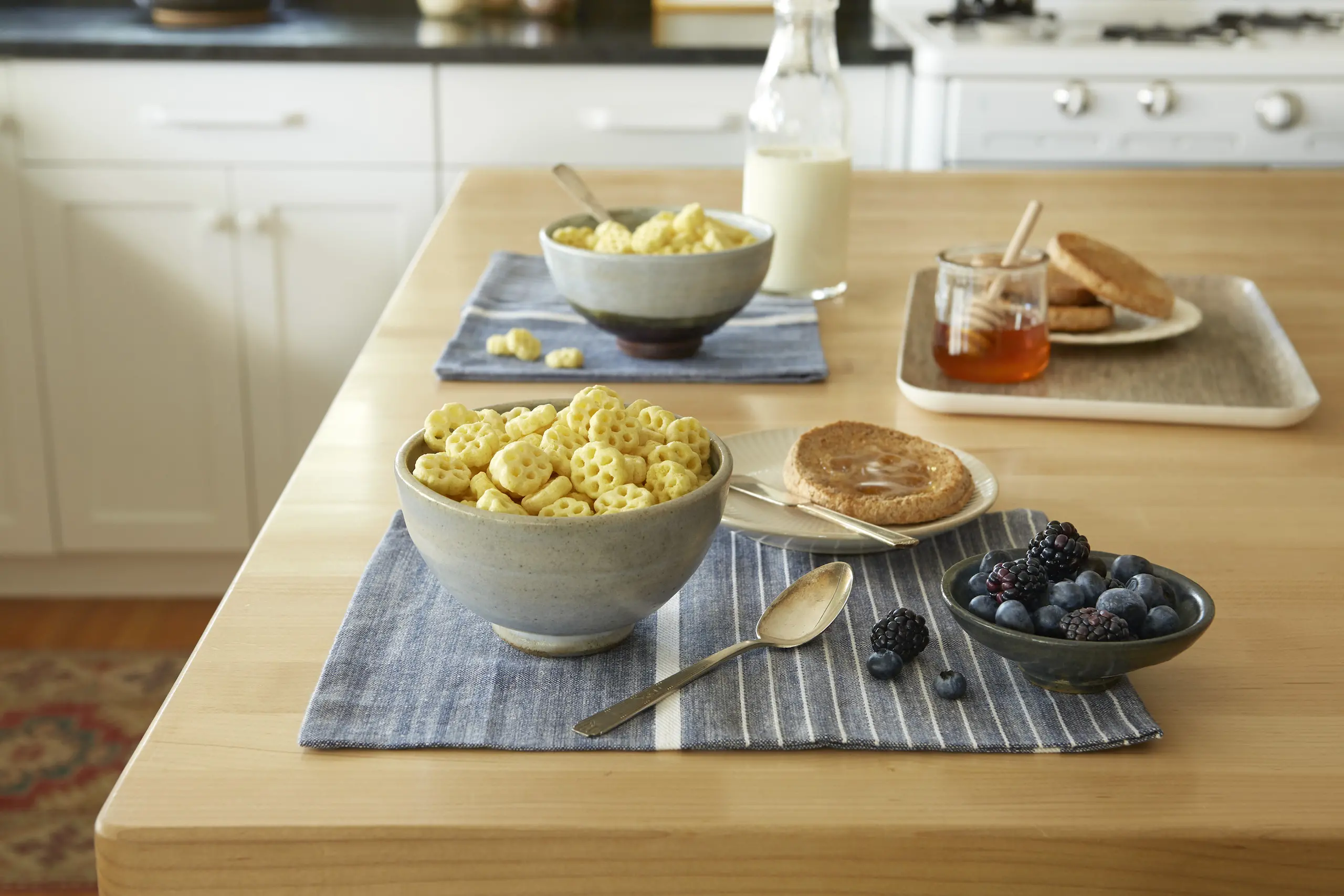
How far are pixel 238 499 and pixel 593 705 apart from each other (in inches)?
90.4

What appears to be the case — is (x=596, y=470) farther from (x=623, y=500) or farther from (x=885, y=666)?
(x=885, y=666)

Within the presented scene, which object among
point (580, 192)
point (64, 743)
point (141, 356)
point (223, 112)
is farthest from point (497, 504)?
point (141, 356)

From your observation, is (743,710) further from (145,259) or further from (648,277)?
(145,259)

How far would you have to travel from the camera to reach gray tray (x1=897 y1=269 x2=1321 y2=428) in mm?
1123

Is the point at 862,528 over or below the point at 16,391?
over

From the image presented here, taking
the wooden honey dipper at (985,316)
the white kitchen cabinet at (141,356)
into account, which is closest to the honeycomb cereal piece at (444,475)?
the wooden honey dipper at (985,316)

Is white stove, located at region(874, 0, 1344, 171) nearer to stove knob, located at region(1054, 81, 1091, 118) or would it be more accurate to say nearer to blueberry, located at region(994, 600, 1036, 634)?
stove knob, located at region(1054, 81, 1091, 118)

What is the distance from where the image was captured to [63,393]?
108 inches

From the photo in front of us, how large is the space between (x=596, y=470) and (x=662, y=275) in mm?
509

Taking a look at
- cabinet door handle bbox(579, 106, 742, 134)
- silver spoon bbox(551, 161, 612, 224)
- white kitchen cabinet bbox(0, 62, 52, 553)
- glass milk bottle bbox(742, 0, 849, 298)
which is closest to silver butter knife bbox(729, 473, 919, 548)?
silver spoon bbox(551, 161, 612, 224)

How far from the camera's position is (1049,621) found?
685 mm

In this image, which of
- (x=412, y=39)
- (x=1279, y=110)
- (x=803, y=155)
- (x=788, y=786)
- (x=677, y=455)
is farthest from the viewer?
(x=412, y=39)

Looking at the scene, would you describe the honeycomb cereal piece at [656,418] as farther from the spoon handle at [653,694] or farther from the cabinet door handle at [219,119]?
the cabinet door handle at [219,119]

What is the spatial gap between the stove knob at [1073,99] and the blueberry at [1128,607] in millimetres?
2062
